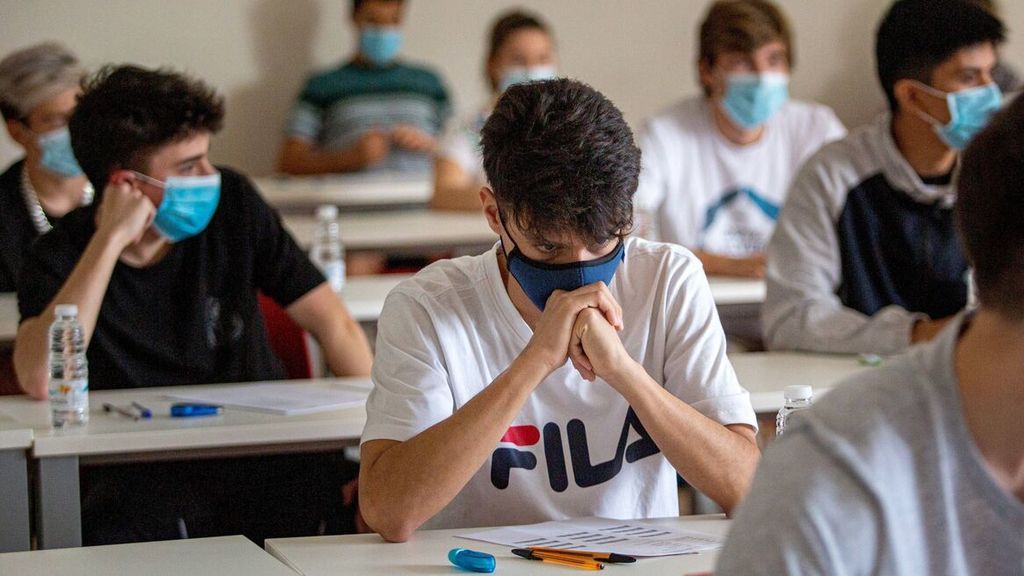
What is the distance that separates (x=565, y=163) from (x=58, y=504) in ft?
3.22

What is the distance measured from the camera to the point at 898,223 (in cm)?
293

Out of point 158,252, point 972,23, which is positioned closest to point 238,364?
point 158,252

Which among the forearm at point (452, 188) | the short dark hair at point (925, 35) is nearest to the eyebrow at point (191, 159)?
the short dark hair at point (925, 35)

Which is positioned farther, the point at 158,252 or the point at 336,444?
the point at 158,252

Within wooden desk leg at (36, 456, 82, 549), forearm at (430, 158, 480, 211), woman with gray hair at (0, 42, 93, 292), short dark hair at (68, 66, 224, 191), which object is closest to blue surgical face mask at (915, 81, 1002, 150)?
short dark hair at (68, 66, 224, 191)

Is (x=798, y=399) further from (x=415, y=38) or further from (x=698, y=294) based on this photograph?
(x=415, y=38)

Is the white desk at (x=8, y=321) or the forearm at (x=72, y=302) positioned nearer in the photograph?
the forearm at (x=72, y=302)

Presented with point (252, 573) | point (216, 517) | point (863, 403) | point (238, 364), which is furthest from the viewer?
point (238, 364)

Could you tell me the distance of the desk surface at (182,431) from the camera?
209 centimetres

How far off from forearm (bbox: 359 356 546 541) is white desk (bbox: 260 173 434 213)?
361 centimetres

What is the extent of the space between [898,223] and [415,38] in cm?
433

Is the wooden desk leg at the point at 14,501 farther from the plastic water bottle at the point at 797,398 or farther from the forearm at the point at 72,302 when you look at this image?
the plastic water bottle at the point at 797,398

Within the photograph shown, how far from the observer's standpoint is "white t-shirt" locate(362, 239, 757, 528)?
1.88 m

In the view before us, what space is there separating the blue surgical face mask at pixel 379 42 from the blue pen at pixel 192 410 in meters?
4.49
